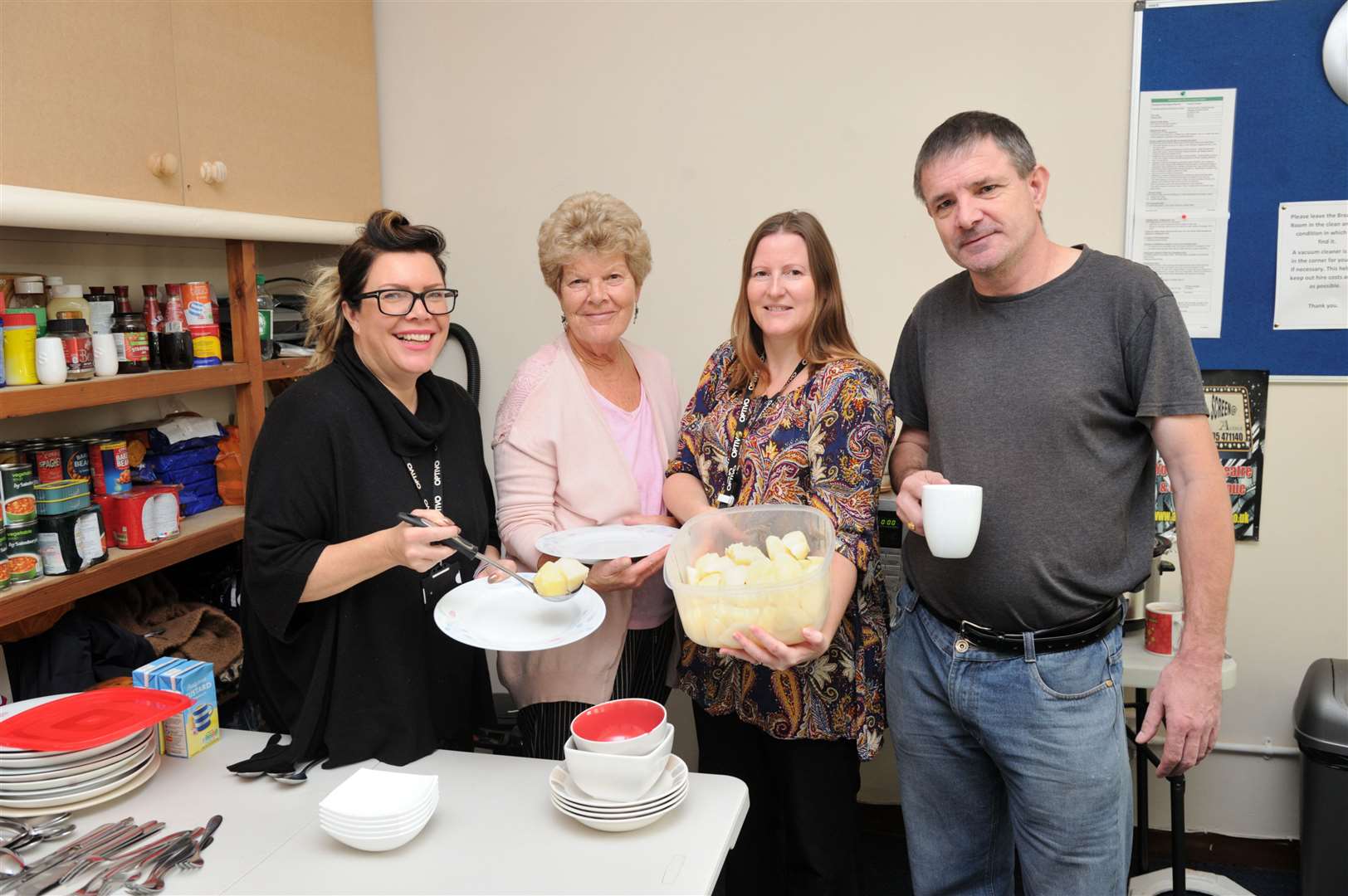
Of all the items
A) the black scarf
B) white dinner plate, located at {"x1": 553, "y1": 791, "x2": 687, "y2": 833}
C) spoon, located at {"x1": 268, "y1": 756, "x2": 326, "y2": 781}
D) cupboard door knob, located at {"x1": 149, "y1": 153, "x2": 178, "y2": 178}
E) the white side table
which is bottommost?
the white side table

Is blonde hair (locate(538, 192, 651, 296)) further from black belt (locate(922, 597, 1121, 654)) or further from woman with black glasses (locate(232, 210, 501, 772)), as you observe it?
black belt (locate(922, 597, 1121, 654))

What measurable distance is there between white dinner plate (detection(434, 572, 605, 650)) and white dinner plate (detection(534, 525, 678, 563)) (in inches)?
2.5

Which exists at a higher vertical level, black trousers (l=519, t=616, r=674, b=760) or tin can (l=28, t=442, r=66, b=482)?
tin can (l=28, t=442, r=66, b=482)

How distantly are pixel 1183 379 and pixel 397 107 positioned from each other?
2.48 metres

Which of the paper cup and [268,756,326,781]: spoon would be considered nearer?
[268,756,326,781]: spoon

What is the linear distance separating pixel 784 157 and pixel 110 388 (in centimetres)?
181

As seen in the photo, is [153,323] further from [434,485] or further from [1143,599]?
[1143,599]

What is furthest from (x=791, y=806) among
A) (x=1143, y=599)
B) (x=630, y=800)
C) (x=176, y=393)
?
(x=176, y=393)

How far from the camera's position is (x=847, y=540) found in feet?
5.52

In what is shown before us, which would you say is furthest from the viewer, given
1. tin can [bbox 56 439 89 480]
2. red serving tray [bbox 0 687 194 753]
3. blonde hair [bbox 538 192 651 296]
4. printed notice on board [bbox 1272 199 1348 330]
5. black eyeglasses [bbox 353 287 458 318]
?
printed notice on board [bbox 1272 199 1348 330]

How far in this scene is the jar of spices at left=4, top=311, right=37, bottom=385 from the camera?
1.86m

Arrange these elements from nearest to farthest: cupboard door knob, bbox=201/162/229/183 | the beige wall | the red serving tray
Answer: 1. the red serving tray
2. cupboard door knob, bbox=201/162/229/183
3. the beige wall

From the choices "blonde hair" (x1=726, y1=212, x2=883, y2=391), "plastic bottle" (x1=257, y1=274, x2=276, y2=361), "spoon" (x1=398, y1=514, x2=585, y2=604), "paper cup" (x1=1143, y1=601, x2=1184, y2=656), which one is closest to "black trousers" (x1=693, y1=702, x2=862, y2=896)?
"spoon" (x1=398, y1=514, x2=585, y2=604)

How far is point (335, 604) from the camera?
5.21ft
